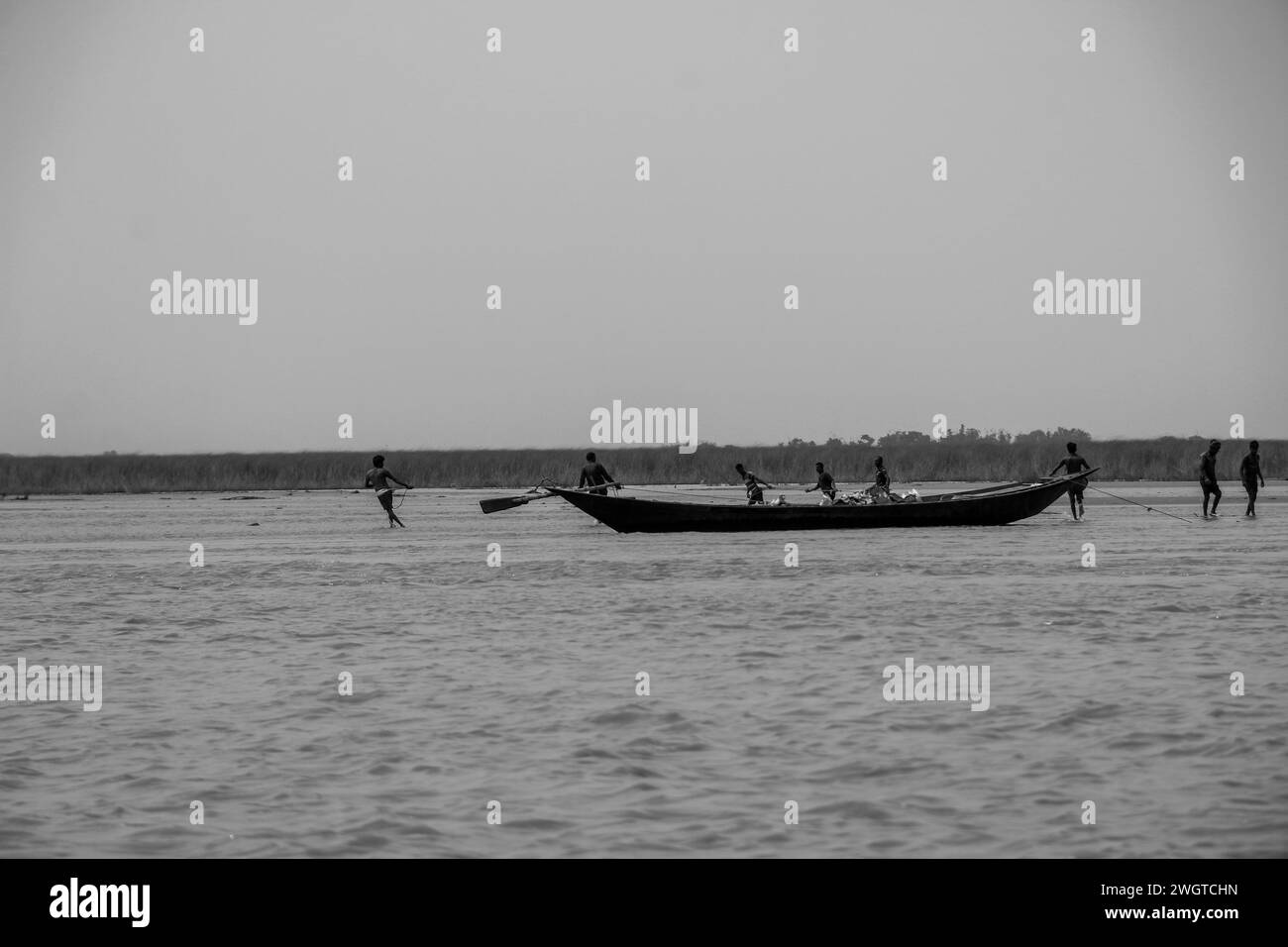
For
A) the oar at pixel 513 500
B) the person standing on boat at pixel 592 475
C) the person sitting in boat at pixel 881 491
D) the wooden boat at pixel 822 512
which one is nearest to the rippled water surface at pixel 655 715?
the wooden boat at pixel 822 512

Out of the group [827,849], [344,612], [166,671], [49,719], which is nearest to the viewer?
[827,849]

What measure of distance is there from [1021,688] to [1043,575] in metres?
9.60

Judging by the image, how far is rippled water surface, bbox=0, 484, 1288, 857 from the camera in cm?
745

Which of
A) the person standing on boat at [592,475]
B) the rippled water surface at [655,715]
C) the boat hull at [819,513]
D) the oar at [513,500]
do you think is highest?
the person standing on boat at [592,475]

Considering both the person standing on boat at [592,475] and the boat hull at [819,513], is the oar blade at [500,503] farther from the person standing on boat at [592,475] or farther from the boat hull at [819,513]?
the person standing on boat at [592,475]

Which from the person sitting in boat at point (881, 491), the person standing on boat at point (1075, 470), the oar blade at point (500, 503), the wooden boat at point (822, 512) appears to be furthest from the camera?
the oar blade at point (500, 503)

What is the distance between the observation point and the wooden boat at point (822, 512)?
2933 cm

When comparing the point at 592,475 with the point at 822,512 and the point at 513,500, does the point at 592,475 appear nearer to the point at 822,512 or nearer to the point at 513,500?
the point at 513,500

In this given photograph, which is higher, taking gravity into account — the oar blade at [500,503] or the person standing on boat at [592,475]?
the person standing on boat at [592,475]

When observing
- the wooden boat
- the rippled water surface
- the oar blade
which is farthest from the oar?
the rippled water surface

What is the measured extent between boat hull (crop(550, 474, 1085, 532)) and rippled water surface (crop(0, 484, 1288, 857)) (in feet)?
22.3

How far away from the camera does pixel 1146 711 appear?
1014 cm
